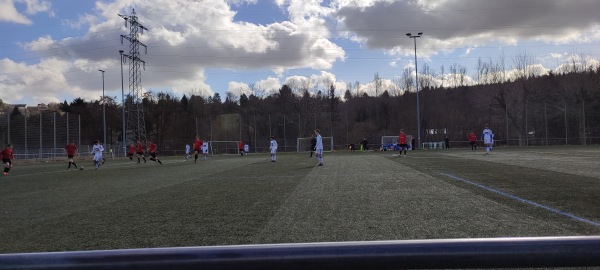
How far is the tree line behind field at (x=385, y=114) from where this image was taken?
2486 inches

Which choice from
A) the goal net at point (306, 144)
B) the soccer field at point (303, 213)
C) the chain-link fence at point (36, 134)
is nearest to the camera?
the soccer field at point (303, 213)

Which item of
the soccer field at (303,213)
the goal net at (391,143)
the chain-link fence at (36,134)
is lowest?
the soccer field at (303,213)

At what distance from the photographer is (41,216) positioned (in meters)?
9.37

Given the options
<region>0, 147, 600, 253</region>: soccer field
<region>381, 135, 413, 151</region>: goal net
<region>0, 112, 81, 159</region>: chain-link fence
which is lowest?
<region>0, 147, 600, 253</region>: soccer field

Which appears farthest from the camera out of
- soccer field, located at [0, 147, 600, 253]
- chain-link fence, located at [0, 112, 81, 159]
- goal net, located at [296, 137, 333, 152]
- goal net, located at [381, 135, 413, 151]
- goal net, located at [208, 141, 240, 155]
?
goal net, located at [208, 141, 240, 155]

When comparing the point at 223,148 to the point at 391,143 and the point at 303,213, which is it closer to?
the point at 391,143

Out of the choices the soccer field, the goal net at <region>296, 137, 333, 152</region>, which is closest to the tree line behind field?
the goal net at <region>296, 137, 333, 152</region>

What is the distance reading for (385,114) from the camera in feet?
285

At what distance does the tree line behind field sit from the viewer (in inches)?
2486

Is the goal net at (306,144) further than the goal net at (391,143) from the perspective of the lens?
Yes

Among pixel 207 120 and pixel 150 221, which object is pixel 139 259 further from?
pixel 207 120

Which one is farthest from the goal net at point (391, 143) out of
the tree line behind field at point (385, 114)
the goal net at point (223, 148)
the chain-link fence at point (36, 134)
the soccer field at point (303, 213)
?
the soccer field at point (303, 213)

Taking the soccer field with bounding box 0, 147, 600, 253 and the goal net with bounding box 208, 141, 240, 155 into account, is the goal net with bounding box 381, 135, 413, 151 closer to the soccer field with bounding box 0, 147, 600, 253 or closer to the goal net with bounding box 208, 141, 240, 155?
the goal net with bounding box 208, 141, 240, 155

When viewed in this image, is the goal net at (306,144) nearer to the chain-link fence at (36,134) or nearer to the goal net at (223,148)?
the goal net at (223,148)
